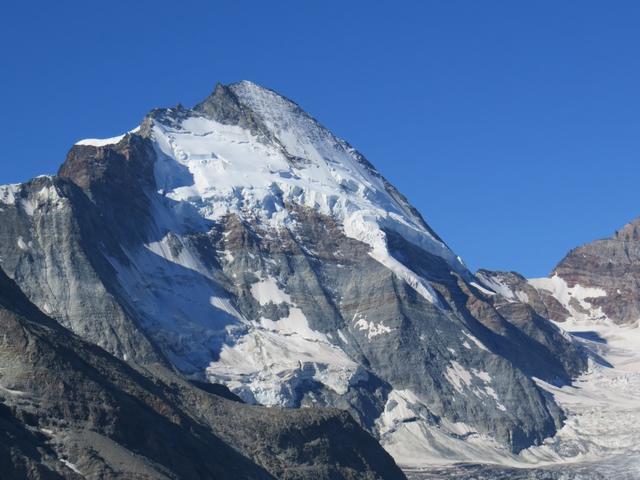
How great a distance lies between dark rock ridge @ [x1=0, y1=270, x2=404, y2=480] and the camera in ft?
431

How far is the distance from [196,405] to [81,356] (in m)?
23.0

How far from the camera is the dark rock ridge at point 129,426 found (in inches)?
5167

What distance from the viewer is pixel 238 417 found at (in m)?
174

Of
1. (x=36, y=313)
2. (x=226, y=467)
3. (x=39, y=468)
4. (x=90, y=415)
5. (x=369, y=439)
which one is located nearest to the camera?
(x=39, y=468)

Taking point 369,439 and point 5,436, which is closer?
point 5,436

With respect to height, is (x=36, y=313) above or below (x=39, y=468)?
above

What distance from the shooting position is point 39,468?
124 metres

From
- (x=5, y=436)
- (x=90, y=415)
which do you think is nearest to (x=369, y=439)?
(x=90, y=415)

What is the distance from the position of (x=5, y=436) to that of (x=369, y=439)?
66.8 m

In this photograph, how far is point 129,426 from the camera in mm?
141625

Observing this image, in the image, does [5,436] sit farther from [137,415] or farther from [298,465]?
[298,465]

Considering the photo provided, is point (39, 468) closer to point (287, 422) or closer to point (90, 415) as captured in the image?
point (90, 415)

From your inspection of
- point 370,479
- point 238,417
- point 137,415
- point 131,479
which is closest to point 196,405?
point 238,417

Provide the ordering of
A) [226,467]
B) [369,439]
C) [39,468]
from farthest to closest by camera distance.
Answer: [369,439] → [226,467] → [39,468]
